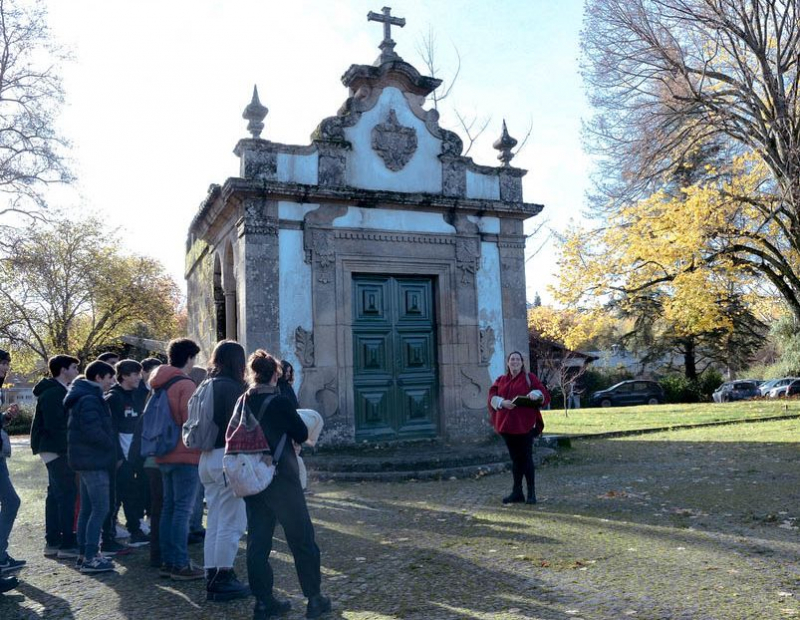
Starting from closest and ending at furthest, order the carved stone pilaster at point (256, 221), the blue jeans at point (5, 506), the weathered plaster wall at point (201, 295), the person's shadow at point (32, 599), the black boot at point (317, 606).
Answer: the black boot at point (317, 606)
the person's shadow at point (32, 599)
the blue jeans at point (5, 506)
the carved stone pilaster at point (256, 221)
the weathered plaster wall at point (201, 295)

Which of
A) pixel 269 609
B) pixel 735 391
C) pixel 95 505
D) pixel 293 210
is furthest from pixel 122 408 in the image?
pixel 735 391

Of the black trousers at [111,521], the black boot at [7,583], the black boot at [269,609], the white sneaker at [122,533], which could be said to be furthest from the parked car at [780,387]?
the black boot at [7,583]

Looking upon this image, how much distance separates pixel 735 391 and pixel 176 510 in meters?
32.8

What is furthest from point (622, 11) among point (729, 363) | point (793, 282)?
point (729, 363)

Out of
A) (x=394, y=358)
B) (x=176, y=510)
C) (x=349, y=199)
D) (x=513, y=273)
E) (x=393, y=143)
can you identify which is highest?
(x=393, y=143)

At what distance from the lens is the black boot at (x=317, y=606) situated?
13.3ft

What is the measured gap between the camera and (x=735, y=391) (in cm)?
3284

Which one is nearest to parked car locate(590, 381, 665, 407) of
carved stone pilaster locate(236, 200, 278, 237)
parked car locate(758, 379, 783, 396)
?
parked car locate(758, 379, 783, 396)

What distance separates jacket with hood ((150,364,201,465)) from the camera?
5023 millimetres

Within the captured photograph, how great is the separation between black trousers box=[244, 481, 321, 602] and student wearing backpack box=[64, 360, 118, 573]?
5.40 feet

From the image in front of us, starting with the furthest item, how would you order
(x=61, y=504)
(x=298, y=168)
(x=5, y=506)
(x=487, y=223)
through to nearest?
(x=487, y=223) < (x=298, y=168) < (x=61, y=504) < (x=5, y=506)

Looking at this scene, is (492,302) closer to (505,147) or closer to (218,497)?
(505,147)

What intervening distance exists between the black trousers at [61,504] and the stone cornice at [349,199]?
488 cm

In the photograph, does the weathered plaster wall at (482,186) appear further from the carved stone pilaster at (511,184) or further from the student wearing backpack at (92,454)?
the student wearing backpack at (92,454)
